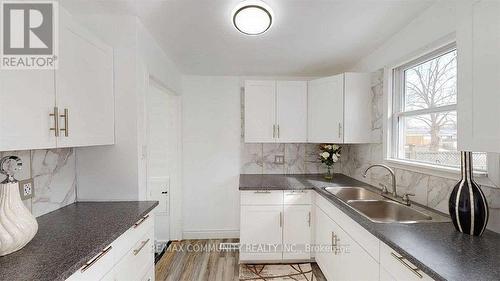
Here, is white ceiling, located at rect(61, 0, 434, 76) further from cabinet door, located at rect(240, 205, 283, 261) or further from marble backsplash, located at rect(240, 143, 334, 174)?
cabinet door, located at rect(240, 205, 283, 261)

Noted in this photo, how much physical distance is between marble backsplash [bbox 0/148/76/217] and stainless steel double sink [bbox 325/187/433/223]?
208 centimetres

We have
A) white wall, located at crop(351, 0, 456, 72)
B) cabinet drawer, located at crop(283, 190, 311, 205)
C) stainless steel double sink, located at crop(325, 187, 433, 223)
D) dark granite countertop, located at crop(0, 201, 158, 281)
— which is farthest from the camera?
cabinet drawer, located at crop(283, 190, 311, 205)

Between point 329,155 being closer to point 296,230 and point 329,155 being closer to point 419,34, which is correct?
point 296,230

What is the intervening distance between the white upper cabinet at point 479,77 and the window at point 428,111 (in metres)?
0.53

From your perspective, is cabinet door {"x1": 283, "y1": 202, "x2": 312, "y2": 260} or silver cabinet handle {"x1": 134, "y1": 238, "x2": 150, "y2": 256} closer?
silver cabinet handle {"x1": 134, "y1": 238, "x2": 150, "y2": 256}

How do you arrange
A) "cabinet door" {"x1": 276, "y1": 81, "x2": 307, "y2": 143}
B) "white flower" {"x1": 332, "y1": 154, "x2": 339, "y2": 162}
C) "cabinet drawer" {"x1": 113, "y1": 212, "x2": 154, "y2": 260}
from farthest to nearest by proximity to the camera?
"cabinet door" {"x1": 276, "y1": 81, "x2": 307, "y2": 143} < "white flower" {"x1": 332, "y1": 154, "x2": 339, "y2": 162} < "cabinet drawer" {"x1": 113, "y1": 212, "x2": 154, "y2": 260}

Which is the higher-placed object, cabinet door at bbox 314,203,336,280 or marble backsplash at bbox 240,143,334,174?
marble backsplash at bbox 240,143,334,174

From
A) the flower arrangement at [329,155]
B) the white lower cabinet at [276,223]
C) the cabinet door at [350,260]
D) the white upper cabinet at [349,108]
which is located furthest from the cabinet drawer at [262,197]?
the white upper cabinet at [349,108]

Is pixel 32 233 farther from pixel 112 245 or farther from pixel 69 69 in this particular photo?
pixel 69 69

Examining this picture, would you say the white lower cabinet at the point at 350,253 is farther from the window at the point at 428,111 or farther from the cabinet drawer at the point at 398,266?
the window at the point at 428,111

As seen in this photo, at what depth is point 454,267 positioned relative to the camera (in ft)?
2.95

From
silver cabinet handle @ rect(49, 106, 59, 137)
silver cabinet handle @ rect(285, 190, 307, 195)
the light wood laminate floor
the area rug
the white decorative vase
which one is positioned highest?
silver cabinet handle @ rect(49, 106, 59, 137)

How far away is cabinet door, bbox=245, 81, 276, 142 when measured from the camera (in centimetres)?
276

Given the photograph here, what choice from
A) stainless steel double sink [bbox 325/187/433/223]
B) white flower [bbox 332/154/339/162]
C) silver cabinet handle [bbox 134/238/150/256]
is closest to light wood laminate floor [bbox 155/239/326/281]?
stainless steel double sink [bbox 325/187/433/223]
